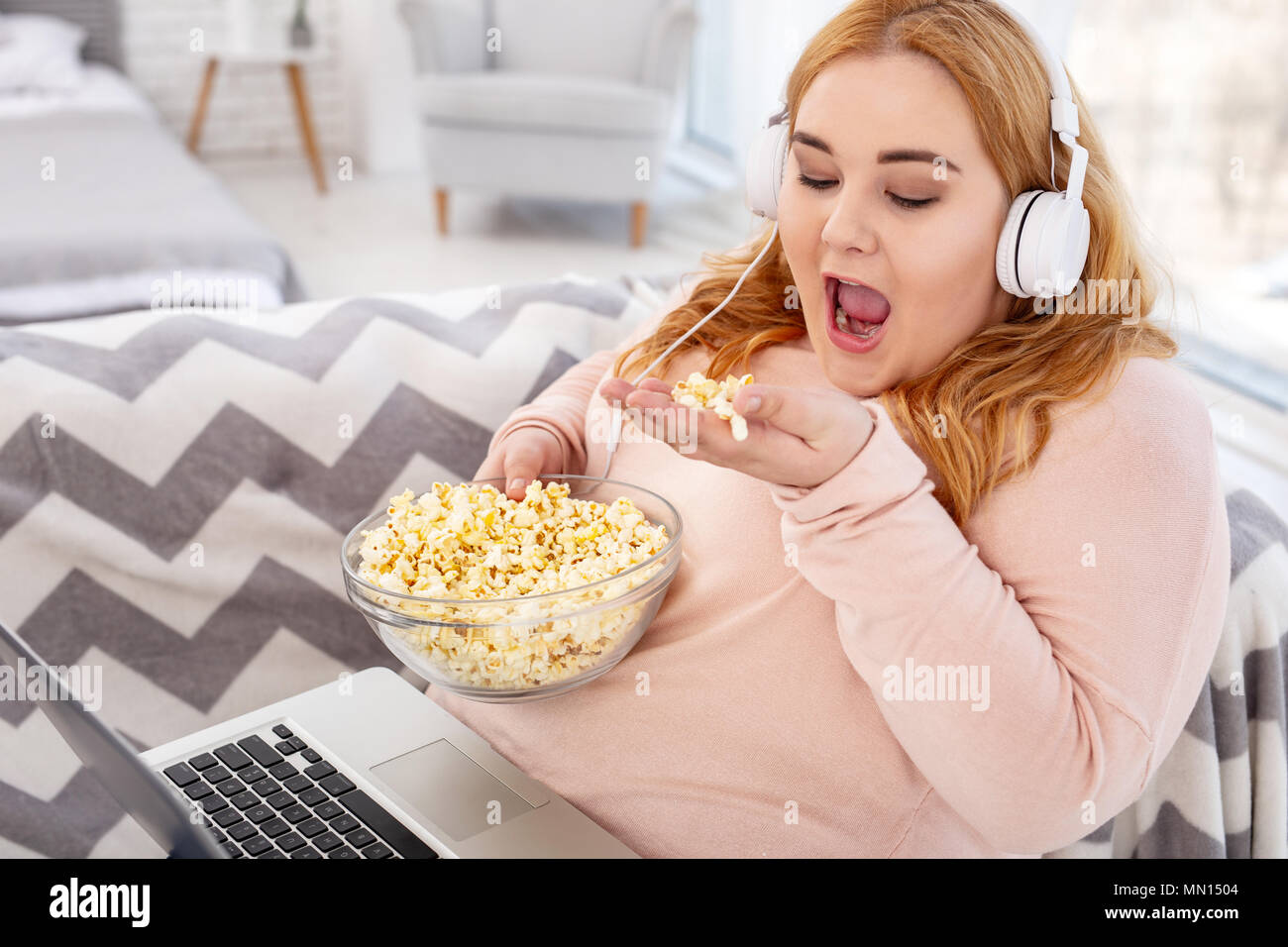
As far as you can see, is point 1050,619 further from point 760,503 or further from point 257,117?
point 257,117

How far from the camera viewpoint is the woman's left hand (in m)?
0.72

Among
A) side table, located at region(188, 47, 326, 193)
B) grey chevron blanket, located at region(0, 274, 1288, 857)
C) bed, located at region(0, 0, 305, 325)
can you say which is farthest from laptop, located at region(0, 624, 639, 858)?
side table, located at region(188, 47, 326, 193)

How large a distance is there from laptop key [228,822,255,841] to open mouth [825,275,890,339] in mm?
606

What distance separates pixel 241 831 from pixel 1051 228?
0.74 metres

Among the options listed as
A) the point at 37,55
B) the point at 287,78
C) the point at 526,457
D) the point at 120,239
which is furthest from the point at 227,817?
the point at 287,78

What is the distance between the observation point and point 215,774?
0.93 meters

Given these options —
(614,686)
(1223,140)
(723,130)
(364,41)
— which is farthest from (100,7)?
(614,686)

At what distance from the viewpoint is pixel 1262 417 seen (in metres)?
2.43

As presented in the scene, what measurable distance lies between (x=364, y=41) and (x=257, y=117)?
0.64 meters

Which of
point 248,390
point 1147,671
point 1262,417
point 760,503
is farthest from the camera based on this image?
point 1262,417

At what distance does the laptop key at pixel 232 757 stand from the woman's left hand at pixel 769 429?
1.41 ft

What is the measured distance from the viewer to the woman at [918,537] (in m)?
0.79

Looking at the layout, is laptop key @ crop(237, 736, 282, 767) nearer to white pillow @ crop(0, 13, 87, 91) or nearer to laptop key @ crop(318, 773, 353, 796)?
laptop key @ crop(318, 773, 353, 796)

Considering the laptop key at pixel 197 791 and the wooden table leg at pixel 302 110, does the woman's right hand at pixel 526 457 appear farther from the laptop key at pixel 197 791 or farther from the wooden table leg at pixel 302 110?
the wooden table leg at pixel 302 110
